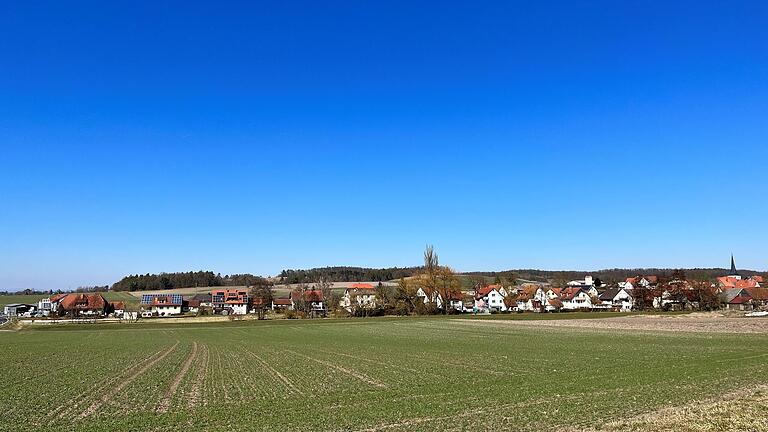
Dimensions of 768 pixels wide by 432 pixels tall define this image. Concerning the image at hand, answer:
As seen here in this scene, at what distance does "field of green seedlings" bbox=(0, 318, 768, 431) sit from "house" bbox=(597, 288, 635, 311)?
464 ft

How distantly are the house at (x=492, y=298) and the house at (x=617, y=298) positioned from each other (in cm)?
3231

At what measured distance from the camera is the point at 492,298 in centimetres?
17862

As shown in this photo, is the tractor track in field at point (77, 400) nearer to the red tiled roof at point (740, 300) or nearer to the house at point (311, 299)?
the house at point (311, 299)

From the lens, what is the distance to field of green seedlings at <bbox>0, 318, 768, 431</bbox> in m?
16.9

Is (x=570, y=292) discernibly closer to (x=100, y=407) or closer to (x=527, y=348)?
(x=527, y=348)

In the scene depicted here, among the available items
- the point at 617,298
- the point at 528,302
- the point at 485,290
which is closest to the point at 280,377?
the point at 528,302

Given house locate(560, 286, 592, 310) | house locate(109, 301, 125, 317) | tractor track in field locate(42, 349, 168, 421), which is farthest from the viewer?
house locate(109, 301, 125, 317)

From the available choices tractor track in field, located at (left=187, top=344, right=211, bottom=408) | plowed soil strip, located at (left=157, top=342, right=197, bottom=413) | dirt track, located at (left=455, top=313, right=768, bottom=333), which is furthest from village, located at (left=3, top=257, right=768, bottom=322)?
plowed soil strip, located at (left=157, top=342, right=197, bottom=413)

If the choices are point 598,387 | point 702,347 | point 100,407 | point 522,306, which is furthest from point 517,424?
point 522,306

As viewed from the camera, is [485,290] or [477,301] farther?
[485,290]

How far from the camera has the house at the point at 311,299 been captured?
145375 millimetres

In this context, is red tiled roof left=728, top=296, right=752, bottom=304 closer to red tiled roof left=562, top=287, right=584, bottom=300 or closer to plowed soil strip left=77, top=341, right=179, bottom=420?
red tiled roof left=562, top=287, right=584, bottom=300

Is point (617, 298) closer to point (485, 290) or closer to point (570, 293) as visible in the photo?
point (570, 293)

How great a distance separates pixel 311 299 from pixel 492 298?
58.5 meters
